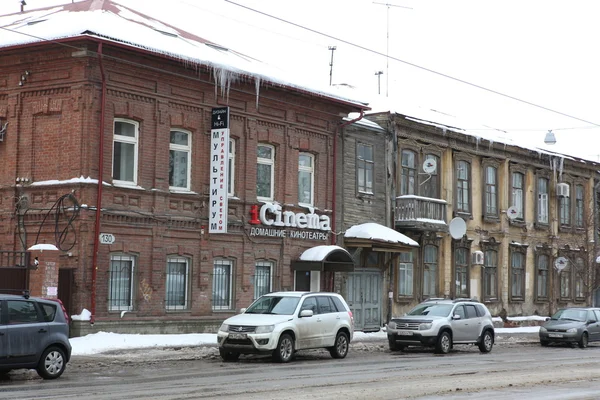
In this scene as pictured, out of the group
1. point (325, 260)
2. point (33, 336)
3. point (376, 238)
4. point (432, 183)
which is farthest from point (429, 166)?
point (33, 336)

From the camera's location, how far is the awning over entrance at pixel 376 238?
3381 cm

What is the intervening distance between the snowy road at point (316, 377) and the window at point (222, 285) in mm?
4343

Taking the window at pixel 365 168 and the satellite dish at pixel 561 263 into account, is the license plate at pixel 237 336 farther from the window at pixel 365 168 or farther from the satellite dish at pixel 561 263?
the satellite dish at pixel 561 263

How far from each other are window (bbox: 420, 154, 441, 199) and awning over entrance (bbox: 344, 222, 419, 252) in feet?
12.3

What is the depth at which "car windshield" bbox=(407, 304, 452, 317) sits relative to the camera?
90.4 feet

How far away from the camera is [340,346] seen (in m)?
24.2

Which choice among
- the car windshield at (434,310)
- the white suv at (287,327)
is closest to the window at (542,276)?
the car windshield at (434,310)

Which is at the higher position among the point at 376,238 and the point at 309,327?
the point at 376,238

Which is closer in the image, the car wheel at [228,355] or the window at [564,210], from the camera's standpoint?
the car wheel at [228,355]

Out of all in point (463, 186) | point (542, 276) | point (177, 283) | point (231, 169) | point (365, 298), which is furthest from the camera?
point (542, 276)

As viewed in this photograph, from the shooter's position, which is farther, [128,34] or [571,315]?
[571,315]

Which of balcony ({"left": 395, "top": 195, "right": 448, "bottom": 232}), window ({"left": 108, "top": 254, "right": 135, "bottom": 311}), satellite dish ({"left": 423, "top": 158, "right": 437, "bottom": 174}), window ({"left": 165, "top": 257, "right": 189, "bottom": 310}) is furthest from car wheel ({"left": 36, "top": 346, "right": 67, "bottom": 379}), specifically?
satellite dish ({"left": 423, "top": 158, "right": 437, "bottom": 174})

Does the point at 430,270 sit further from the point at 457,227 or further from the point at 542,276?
the point at 542,276

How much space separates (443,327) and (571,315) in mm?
8294
